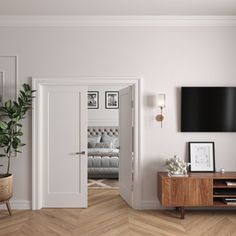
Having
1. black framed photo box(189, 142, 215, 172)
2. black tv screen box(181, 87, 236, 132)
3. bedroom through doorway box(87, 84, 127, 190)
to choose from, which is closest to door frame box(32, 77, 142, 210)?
black tv screen box(181, 87, 236, 132)

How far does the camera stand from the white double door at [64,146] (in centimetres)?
452

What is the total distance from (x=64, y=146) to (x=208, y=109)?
2.41 m

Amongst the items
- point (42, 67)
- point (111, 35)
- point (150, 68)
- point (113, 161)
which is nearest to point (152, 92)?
point (150, 68)

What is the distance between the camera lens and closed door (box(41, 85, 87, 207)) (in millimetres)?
4523

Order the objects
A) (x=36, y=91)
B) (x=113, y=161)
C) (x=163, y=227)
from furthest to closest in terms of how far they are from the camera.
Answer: (x=113, y=161), (x=36, y=91), (x=163, y=227)

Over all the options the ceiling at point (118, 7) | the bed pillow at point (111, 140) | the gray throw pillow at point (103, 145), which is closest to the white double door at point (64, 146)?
the ceiling at point (118, 7)

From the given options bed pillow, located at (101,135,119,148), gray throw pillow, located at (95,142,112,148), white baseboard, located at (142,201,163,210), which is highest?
bed pillow, located at (101,135,119,148)

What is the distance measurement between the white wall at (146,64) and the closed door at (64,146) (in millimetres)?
283

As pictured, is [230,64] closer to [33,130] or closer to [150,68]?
[150,68]

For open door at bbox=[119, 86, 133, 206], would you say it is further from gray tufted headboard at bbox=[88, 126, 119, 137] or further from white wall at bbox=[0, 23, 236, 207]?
gray tufted headboard at bbox=[88, 126, 119, 137]

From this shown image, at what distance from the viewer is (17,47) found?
447 cm

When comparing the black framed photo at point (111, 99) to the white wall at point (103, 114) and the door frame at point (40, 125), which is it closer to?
the white wall at point (103, 114)

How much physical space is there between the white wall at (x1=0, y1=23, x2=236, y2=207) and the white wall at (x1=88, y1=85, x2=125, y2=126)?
3.82 m

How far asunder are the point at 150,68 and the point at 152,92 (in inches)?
15.4
